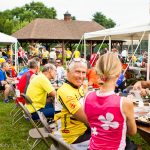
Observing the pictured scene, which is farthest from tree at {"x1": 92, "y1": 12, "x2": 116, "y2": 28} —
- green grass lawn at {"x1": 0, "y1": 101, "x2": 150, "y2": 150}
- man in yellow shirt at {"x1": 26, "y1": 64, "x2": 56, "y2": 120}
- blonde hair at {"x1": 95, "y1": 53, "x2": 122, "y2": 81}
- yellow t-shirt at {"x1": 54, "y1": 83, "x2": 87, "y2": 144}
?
blonde hair at {"x1": 95, "y1": 53, "x2": 122, "y2": 81}

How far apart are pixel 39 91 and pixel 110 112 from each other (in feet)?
11.5

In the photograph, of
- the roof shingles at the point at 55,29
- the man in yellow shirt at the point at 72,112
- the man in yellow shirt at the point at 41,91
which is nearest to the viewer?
the man in yellow shirt at the point at 72,112

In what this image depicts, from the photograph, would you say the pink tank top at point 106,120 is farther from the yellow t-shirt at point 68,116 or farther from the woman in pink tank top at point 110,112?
the yellow t-shirt at point 68,116

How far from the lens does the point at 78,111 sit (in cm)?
322

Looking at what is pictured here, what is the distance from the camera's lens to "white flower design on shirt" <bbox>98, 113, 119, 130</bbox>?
2.51m

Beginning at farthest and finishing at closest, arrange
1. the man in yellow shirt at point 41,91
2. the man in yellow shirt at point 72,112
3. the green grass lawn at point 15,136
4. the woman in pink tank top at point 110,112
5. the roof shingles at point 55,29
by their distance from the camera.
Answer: the roof shingles at point 55,29, the green grass lawn at point 15,136, the man in yellow shirt at point 41,91, the man in yellow shirt at point 72,112, the woman in pink tank top at point 110,112

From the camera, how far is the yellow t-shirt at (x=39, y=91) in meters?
5.80

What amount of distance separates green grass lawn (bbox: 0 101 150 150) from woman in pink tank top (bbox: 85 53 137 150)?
10.6 feet

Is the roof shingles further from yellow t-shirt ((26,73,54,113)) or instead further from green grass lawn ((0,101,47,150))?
yellow t-shirt ((26,73,54,113))

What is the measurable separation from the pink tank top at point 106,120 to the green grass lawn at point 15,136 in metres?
3.22

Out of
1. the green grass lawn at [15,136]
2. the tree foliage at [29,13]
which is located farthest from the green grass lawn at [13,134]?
the tree foliage at [29,13]

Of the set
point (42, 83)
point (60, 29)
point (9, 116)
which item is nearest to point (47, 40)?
point (60, 29)

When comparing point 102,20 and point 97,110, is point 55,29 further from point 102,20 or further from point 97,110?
point 102,20

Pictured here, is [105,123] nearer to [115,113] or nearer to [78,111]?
[115,113]
